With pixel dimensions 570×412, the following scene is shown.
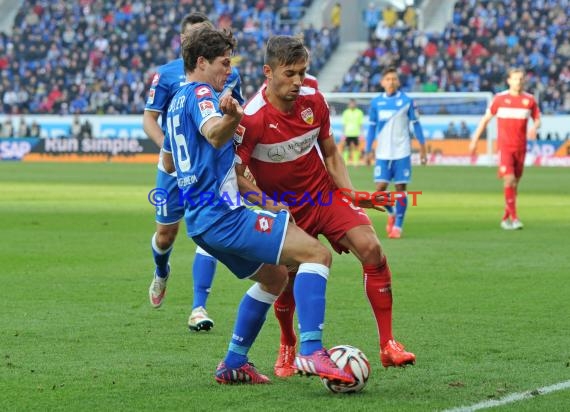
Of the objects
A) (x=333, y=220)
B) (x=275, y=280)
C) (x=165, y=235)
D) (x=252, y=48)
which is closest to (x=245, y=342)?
(x=275, y=280)

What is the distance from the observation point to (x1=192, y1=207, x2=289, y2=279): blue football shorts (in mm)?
5891

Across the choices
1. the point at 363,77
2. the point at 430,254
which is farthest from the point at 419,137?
the point at 363,77

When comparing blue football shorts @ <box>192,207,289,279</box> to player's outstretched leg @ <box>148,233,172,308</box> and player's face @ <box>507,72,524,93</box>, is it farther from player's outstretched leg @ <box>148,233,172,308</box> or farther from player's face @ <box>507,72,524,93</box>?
player's face @ <box>507,72,524,93</box>

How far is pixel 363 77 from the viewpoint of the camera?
46.3 metres

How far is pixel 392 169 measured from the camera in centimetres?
1666

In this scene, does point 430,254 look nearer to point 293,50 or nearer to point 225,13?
point 293,50

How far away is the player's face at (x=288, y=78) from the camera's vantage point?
634cm

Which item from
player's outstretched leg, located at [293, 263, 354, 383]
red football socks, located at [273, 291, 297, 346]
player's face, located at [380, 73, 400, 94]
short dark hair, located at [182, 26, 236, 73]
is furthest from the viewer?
player's face, located at [380, 73, 400, 94]

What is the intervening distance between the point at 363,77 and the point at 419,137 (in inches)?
1162

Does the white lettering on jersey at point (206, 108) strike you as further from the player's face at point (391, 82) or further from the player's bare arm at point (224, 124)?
the player's face at point (391, 82)

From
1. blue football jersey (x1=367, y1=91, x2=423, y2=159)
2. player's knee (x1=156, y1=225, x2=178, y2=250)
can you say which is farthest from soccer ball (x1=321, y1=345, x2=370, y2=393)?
blue football jersey (x1=367, y1=91, x2=423, y2=159)

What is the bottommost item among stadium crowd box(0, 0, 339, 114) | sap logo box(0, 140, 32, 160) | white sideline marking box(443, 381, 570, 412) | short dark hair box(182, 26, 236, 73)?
sap logo box(0, 140, 32, 160)

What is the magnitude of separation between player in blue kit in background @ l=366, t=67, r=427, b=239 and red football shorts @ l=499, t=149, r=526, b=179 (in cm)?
127

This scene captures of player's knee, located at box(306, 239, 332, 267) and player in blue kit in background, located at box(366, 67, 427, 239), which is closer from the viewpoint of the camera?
player's knee, located at box(306, 239, 332, 267)
